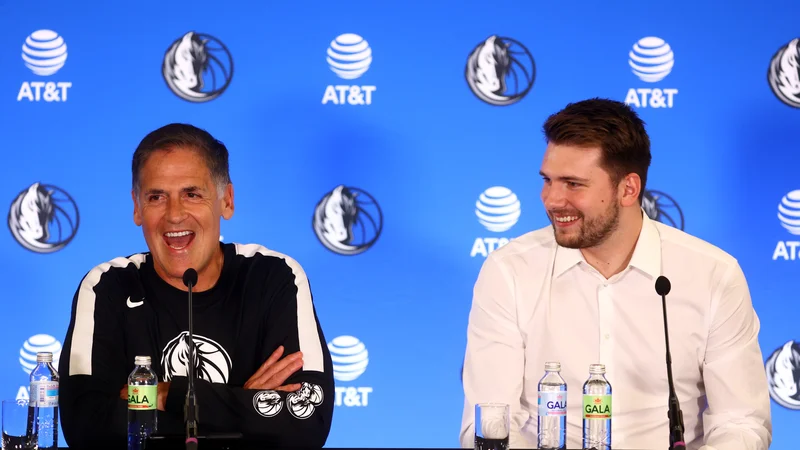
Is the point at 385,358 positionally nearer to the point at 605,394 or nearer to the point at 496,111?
the point at 496,111

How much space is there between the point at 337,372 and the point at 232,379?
1.17 m

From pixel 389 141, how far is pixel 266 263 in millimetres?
1231

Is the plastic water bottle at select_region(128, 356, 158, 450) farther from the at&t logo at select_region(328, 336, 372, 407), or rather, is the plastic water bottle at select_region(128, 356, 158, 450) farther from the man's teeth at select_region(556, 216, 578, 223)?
the at&t logo at select_region(328, 336, 372, 407)

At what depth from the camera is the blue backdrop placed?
4.41m

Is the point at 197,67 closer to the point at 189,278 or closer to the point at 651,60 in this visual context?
the point at 189,278

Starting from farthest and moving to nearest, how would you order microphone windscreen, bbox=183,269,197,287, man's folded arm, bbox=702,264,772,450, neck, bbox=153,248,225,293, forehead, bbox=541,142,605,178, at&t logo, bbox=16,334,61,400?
at&t logo, bbox=16,334,61,400 < neck, bbox=153,248,225,293 < forehead, bbox=541,142,605,178 < man's folded arm, bbox=702,264,772,450 < microphone windscreen, bbox=183,269,197,287

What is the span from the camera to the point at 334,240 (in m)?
4.44

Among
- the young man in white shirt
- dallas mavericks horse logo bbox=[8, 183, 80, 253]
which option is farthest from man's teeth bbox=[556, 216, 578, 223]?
dallas mavericks horse logo bbox=[8, 183, 80, 253]

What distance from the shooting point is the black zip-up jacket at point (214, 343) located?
2.95 m

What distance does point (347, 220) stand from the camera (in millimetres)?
4426

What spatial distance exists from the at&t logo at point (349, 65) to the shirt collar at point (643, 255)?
148cm

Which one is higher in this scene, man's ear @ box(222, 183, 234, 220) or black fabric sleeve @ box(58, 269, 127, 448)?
man's ear @ box(222, 183, 234, 220)

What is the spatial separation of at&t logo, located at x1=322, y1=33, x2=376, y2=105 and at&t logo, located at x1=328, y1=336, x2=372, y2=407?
3.55ft

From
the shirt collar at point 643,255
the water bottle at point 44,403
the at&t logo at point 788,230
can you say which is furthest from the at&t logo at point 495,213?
the water bottle at point 44,403
